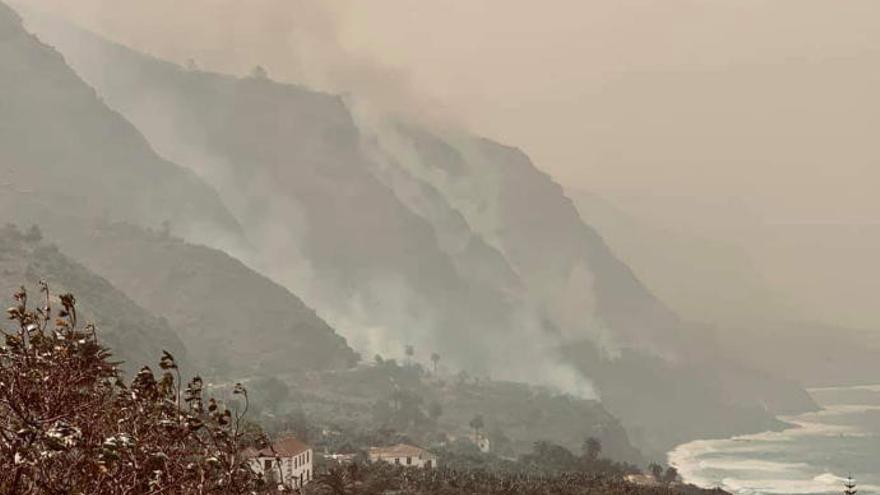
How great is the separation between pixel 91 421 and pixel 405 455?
134 m

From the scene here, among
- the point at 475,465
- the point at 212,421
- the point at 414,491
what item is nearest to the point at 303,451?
the point at 414,491

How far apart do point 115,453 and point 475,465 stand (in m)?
149

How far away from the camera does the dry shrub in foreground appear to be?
12791mm

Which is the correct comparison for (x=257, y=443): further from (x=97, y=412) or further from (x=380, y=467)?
(x=380, y=467)

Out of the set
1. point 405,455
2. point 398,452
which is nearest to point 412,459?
point 405,455

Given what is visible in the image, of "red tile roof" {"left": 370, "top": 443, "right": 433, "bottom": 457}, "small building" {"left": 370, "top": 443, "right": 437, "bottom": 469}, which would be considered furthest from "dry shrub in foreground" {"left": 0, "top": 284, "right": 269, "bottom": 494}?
"red tile roof" {"left": 370, "top": 443, "right": 433, "bottom": 457}

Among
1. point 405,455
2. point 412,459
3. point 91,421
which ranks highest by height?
point 405,455

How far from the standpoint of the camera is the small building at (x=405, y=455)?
14250 centimetres

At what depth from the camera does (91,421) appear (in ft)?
45.9

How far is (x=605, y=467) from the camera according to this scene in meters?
148

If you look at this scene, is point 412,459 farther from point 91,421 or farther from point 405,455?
point 91,421

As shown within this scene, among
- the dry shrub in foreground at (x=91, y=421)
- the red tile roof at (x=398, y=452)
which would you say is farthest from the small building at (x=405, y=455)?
the dry shrub in foreground at (x=91, y=421)

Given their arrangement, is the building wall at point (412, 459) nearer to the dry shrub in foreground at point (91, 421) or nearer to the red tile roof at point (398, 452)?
the red tile roof at point (398, 452)

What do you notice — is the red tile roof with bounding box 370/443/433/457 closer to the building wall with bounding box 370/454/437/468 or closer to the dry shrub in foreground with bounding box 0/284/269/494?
the building wall with bounding box 370/454/437/468
